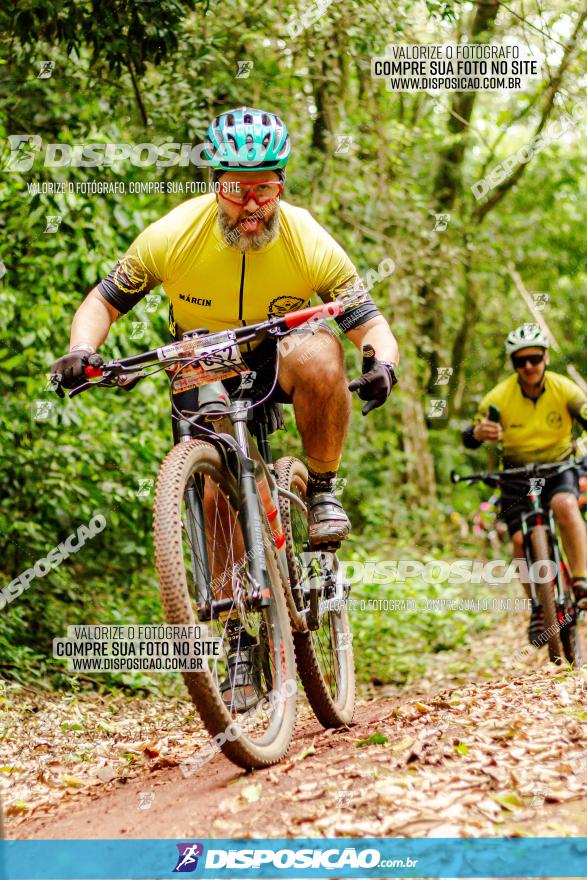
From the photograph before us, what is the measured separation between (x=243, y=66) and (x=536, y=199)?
11700mm

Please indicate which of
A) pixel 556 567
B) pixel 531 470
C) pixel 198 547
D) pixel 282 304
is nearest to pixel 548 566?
pixel 556 567

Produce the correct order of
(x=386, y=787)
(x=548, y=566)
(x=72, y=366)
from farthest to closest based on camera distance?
1. (x=548, y=566)
2. (x=72, y=366)
3. (x=386, y=787)

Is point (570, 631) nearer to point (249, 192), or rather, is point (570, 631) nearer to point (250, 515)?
point (250, 515)

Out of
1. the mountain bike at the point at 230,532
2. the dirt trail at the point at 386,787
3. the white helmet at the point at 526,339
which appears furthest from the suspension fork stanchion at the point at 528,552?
the mountain bike at the point at 230,532

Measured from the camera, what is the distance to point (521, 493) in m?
7.00

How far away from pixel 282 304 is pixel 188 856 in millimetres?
2218

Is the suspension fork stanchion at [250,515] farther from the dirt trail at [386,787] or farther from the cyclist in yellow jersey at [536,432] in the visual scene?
the cyclist in yellow jersey at [536,432]

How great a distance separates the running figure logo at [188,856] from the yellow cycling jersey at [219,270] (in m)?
2.08

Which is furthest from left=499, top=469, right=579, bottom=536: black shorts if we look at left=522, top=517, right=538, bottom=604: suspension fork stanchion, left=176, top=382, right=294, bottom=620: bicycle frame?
left=176, top=382, right=294, bottom=620: bicycle frame

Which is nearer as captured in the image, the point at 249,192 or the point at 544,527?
the point at 249,192

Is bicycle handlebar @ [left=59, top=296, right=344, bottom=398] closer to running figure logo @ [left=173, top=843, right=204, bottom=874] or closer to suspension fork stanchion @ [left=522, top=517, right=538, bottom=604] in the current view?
running figure logo @ [left=173, top=843, right=204, bottom=874]

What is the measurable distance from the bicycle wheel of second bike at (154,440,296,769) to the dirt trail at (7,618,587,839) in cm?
19

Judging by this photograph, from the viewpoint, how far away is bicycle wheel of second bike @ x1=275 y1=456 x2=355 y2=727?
4316 millimetres

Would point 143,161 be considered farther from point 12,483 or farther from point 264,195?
point 264,195
